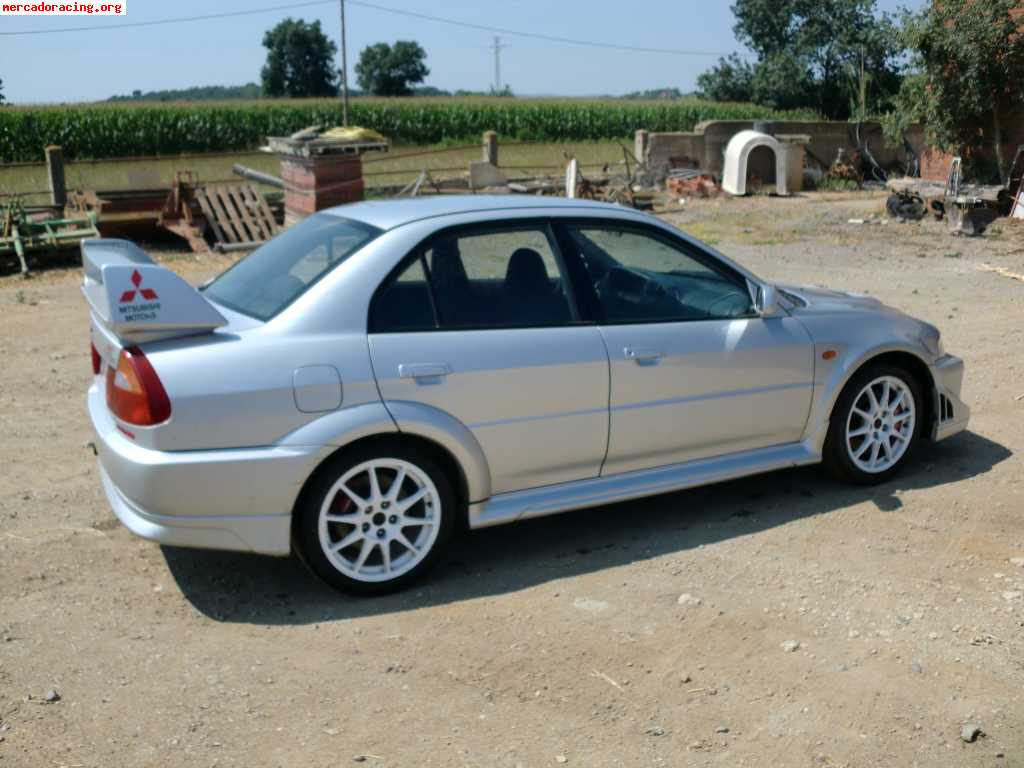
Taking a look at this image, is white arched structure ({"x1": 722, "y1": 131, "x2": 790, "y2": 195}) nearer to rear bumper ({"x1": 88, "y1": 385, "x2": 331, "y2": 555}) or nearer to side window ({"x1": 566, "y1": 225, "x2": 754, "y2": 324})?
side window ({"x1": 566, "y1": 225, "x2": 754, "y2": 324})

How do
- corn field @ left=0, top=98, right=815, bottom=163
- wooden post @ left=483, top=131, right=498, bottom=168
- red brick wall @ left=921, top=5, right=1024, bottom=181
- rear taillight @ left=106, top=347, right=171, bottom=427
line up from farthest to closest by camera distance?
corn field @ left=0, top=98, right=815, bottom=163
wooden post @ left=483, top=131, right=498, bottom=168
red brick wall @ left=921, top=5, right=1024, bottom=181
rear taillight @ left=106, top=347, right=171, bottom=427

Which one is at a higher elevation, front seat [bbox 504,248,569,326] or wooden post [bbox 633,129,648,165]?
wooden post [bbox 633,129,648,165]

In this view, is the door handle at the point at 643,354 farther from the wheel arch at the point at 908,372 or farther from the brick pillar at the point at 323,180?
the brick pillar at the point at 323,180

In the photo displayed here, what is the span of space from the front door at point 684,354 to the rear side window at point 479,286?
19 centimetres

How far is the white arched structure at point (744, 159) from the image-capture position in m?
23.2

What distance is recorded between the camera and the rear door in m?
4.51

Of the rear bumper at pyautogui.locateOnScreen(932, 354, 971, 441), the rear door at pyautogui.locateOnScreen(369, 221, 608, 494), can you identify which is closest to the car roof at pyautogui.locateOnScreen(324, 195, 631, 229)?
the rear door at pyautogui.locateOnScreen(369, 221, 608, 494)

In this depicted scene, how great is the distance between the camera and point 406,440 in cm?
449

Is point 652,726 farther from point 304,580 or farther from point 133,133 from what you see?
point 133,133

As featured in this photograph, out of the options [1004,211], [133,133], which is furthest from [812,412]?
[133,133]

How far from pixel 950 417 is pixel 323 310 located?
146 inches

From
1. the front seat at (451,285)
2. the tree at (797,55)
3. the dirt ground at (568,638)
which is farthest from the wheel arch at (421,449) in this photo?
the tree at (797,55)

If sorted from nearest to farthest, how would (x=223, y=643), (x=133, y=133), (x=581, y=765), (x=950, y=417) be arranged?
(x=581, y=765) → (x=223, y=643) → (x=950, y=417) → (x=133, y=133)

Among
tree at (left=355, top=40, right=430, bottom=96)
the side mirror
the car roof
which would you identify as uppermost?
tree at (left=355, top=40, right=430, bottom=96)
